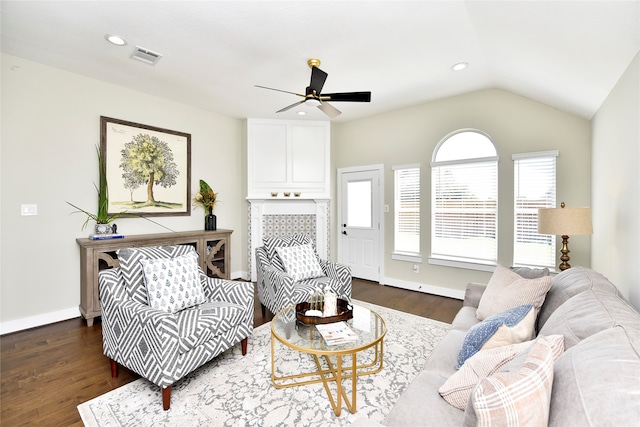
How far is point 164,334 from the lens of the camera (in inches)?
71.4

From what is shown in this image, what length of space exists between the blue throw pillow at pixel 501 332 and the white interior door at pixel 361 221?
338 centimetres

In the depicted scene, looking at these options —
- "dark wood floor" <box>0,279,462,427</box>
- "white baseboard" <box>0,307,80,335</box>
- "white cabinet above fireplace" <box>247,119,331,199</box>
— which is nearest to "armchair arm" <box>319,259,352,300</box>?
"dark wood floor" <box>0,279,462,427</box>

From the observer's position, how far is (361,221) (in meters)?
5.18

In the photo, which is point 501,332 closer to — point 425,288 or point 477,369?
point 477,369

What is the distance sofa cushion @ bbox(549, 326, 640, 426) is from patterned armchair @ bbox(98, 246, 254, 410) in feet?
6.36

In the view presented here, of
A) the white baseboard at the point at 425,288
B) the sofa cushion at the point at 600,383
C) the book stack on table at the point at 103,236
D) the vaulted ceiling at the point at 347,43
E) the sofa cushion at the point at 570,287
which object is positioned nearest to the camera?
the sofa cushion at the point at 600,383

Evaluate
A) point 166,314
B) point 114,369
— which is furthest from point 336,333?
point 114,369

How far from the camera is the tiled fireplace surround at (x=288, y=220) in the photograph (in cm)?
500

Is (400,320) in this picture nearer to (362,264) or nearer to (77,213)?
(362,264)

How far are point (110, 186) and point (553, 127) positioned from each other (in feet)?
17.9

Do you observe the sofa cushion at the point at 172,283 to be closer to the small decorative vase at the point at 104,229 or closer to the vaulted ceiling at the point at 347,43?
the small decorative vase at the point at 104,229

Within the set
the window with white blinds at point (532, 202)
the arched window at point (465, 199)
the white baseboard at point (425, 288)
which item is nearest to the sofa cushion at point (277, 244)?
the white baseboard at point (425, 288)

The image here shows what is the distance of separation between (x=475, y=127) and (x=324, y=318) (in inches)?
134

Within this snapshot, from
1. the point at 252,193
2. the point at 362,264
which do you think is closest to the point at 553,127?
the point at 362,264
